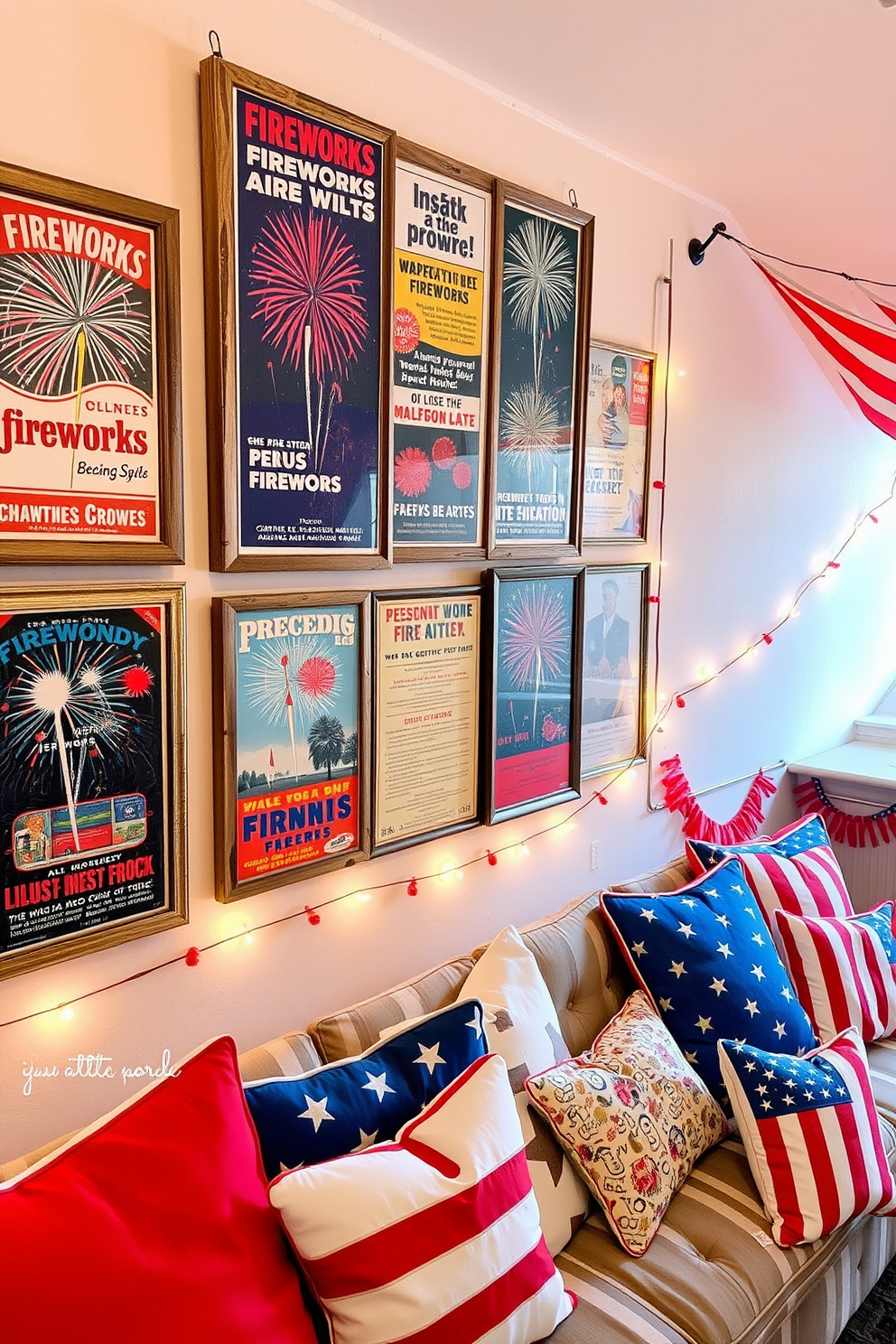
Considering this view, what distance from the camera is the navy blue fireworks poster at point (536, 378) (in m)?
2.12

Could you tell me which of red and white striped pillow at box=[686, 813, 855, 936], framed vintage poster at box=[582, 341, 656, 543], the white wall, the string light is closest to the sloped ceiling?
the white wall

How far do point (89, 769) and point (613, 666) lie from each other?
4.84 ft

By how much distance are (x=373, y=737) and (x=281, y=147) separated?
1065mm

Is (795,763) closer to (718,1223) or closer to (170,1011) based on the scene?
(718,1223)

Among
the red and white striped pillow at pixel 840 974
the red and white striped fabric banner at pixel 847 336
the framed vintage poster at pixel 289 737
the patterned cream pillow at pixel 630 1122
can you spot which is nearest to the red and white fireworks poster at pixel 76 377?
the framed vintage poster at pixel 289 737

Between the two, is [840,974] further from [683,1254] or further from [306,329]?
[306,329]

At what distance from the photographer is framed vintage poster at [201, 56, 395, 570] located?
158 cm

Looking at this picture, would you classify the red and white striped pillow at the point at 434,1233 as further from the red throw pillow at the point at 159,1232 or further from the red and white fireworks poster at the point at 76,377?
the red and white fireworks poster at the point at 76,377

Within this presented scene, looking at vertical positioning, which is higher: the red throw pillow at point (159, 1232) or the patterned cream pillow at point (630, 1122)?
the red throw pillow at point (159, 1232)

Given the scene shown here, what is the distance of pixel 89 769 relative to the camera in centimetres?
149

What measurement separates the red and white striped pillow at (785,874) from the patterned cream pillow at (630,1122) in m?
0.59

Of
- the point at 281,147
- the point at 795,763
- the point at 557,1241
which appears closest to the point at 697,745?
the point at 795,763

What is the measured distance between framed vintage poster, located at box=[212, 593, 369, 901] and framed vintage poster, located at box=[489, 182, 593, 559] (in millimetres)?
501

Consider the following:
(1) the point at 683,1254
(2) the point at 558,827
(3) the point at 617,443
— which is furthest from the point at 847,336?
(1) the point at 683,1254
